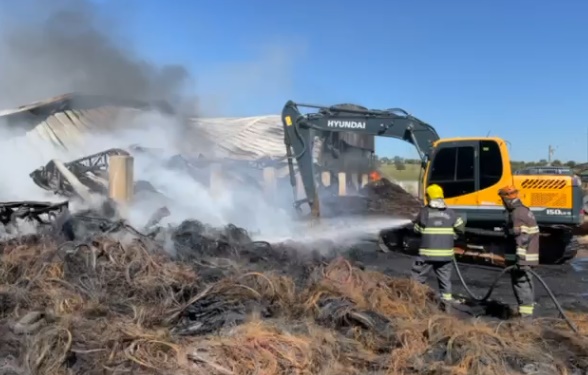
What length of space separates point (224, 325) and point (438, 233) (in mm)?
3528

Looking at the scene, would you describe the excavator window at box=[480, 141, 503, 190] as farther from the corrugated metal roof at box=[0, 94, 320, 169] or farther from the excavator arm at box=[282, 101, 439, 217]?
the corrugated metal roof at box=[0, 94, 320, 169]

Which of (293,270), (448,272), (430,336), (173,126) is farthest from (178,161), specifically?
(430,336)

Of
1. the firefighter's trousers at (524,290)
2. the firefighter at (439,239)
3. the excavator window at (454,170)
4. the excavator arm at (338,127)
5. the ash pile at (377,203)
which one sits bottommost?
the ash pile at (377,203)

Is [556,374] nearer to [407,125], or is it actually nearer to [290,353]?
[290,353]

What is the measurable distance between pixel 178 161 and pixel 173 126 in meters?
4.88

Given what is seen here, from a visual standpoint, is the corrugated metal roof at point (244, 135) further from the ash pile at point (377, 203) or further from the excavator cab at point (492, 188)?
the excavator cab at point (492, 188)

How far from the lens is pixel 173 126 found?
24.1 metres

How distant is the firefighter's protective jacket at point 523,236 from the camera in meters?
7.02

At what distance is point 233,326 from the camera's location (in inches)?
206

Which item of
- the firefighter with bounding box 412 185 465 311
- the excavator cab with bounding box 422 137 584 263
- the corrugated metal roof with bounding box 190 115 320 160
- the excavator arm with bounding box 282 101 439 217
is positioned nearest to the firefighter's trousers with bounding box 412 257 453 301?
the firefighter with bounding box 412 185 465 311

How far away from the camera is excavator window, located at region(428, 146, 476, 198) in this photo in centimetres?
1126

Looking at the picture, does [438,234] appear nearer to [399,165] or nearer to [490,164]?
[490,164]

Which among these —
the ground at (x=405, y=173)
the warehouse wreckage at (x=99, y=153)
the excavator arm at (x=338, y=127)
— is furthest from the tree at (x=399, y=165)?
the excavator arm at (x=338, y=127)

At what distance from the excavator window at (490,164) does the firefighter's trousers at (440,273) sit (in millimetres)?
3873
